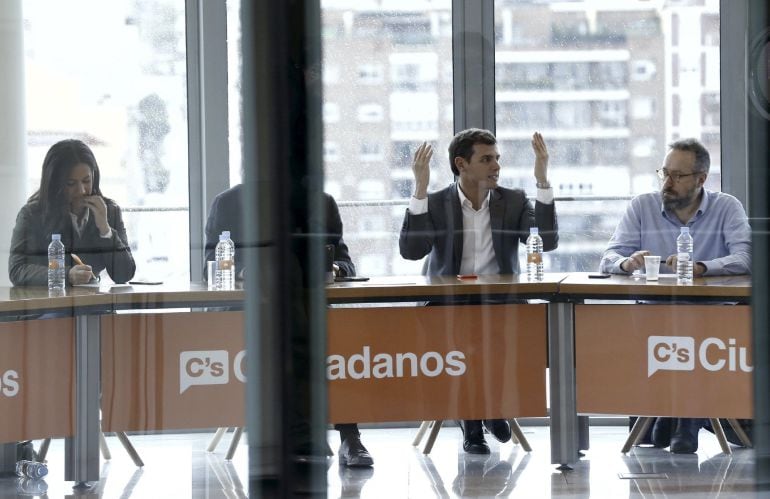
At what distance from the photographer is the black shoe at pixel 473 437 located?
269 centimetres

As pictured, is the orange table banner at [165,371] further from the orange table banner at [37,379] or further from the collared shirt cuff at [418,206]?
the collared shirt cuff at [418,206]

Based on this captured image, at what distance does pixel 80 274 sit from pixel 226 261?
3.49 feet

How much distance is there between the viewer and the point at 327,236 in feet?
5.25

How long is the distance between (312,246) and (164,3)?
85 cm

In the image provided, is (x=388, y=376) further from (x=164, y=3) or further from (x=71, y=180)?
(x=164, y=3)

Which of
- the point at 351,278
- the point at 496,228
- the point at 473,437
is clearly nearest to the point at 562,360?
the point at 496,228

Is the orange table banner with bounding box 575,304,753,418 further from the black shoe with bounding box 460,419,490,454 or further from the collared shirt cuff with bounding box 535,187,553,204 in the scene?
the black shoe with bounding box 460,419,490,454

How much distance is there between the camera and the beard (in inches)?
123

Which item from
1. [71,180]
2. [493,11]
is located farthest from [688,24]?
[71,180]

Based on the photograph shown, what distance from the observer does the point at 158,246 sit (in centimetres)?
259

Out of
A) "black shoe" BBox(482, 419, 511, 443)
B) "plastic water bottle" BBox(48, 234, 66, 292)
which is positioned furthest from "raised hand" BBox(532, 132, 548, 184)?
"plastic water bottle" BBox(48, 234, 66, 292)

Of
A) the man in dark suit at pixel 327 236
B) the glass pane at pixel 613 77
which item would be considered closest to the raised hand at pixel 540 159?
the glass pane at pixel 613 77

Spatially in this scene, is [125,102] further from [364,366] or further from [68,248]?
[364,366]

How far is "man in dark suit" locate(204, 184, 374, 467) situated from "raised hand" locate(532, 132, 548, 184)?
1.15 metres
